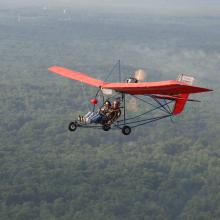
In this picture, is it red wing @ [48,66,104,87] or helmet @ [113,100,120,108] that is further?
red wing @ [48,66,104,87]

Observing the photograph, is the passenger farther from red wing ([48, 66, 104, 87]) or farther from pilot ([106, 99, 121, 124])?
red wing ([48, 66, 104, 87])

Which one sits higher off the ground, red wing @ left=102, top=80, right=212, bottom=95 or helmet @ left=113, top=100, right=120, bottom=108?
red wing @ left=102, top=80, right=212, bottom=95

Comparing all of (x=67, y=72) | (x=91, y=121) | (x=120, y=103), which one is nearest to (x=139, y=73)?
(x=120, y=103)

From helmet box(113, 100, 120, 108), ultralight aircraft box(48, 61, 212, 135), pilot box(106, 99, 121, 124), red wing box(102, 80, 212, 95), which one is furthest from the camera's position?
helmet box(113, 100, 120, 108)

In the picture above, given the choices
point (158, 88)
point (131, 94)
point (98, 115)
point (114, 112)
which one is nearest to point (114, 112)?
point (114, 112)

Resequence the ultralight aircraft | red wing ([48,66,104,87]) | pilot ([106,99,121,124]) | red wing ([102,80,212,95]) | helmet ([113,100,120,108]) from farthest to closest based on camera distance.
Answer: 1. red wing ([48,66,104,87])
2. helmet ([113,100,120,108])
3. pilot ([106,99,121,124])
4. the ultralight aircraft
5. red wing ([102,80,212,95])

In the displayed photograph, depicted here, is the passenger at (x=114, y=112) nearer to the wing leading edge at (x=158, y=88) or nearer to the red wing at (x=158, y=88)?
the wing leading edge at (x=158, y=88)

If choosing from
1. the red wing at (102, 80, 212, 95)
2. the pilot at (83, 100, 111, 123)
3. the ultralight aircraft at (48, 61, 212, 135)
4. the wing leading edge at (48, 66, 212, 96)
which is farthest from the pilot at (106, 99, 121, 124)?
the red wing at (102, 80, 212, 95)

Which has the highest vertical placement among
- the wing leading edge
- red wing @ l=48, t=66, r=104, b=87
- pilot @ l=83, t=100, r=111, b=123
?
the wing leading edge

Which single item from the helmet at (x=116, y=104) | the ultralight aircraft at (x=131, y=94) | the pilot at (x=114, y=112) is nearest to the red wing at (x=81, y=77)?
the ultralight aircraft at (x=131, y=94)
